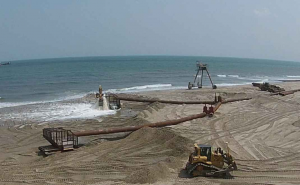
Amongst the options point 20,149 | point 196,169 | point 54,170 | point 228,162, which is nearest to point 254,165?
point 228,162

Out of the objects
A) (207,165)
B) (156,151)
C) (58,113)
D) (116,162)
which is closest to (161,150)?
(156,151)

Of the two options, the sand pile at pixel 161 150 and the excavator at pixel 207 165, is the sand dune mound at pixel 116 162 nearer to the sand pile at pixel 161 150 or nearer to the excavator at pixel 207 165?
the sand pile at pixel 161 150

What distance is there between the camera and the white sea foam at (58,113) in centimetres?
2594

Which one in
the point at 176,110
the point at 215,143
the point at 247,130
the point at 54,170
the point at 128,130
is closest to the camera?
the point at 54,170

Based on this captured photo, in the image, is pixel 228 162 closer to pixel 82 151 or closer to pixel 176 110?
pixel 82 151

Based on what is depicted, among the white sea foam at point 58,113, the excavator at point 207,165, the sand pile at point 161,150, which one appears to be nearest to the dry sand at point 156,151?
the sand pile at point 161,150

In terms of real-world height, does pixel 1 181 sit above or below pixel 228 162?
below

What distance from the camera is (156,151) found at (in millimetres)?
15844

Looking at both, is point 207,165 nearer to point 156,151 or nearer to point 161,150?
point 161,150

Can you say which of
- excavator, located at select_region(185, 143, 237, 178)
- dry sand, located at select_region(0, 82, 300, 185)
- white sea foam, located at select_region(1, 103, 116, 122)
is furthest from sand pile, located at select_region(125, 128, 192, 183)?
white sea foam, located at select_region(1, 103, 116, 122)

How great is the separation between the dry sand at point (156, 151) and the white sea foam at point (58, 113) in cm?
212

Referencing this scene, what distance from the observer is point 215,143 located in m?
17.6

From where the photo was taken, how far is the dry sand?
12.9 meters

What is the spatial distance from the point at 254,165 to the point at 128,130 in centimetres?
814
